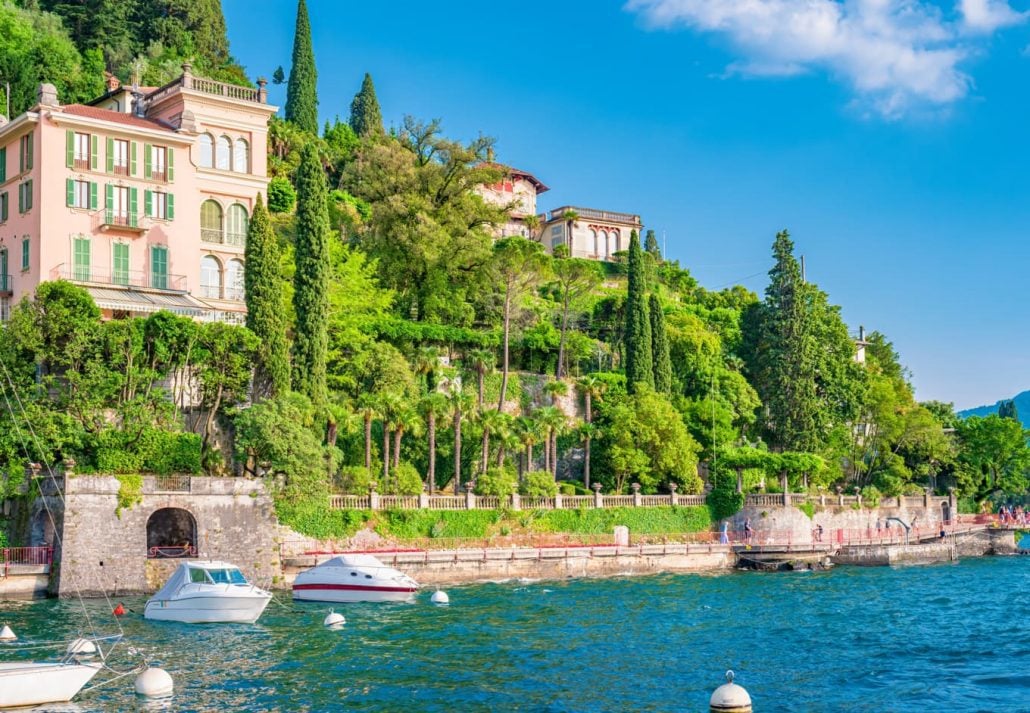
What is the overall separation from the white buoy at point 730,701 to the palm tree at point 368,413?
113 ft

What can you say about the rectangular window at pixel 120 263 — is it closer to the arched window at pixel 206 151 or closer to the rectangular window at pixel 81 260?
the rectangular window at pixel 81 260

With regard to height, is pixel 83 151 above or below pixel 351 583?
above

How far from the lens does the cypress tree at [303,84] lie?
4245 inches

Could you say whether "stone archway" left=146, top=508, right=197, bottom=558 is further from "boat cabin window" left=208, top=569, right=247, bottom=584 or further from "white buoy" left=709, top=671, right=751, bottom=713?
"white buoy" left=709, top=671, right=751, bottom=713

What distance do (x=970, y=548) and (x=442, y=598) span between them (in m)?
47.5

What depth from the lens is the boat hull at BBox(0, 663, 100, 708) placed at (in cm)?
2678

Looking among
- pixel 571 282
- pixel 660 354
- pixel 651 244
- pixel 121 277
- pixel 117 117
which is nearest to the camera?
pixel 121 277

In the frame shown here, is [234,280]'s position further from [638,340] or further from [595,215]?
[595,215]

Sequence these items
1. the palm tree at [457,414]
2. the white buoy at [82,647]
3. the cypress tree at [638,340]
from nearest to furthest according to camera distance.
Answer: the white buoy at [82,647], the palm tree at [457,414], the cypress tree at [638,340]

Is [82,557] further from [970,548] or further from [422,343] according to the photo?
[970,548]

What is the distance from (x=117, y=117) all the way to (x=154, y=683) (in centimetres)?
4151

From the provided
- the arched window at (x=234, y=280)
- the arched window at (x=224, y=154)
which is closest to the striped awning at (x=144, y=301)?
the arched window at (x=234, y=280)

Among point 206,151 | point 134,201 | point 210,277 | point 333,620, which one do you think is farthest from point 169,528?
point 206,151

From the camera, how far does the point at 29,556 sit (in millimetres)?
46969
